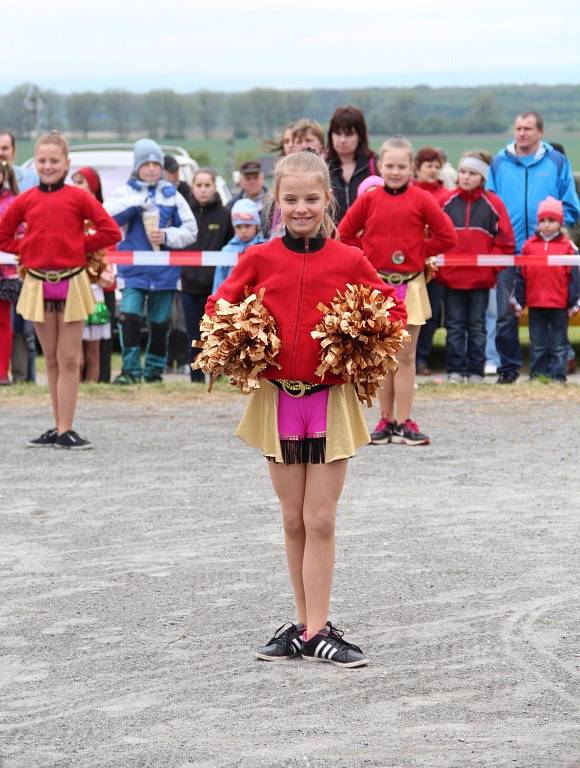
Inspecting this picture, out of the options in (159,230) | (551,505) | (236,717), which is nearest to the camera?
(236,717)

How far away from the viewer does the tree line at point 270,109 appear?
36.3m

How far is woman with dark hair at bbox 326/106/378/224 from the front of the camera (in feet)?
39.2

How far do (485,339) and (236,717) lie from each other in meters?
9.43

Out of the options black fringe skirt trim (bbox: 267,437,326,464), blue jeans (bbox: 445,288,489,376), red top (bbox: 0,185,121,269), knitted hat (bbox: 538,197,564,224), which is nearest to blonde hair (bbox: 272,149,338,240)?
black fringe skirt trim (bbox: 267,437,326,464)

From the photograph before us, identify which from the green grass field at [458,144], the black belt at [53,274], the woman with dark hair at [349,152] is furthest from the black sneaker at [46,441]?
the green grass field at [458,144]

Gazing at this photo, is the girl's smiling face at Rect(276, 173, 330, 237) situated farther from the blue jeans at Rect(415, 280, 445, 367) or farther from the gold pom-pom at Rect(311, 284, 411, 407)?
the blue jeans at Rect(415, 280, 445, 367)

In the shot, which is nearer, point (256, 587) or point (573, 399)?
point (256, 587)

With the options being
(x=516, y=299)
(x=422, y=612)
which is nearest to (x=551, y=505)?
(x=422, y=612)

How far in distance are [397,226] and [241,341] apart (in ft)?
14.3

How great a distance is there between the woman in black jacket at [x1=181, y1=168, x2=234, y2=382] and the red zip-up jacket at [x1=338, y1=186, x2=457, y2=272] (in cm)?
424

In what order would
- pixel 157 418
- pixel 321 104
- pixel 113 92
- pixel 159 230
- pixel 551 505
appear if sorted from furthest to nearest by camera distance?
pixel 113 92, pixel 321 104, pixel 159 230, pixel 157 418, pixel 551 505

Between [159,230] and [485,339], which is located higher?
[159,230]

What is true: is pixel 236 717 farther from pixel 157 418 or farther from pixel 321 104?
pixel 321 104

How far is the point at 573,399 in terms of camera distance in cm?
1271
